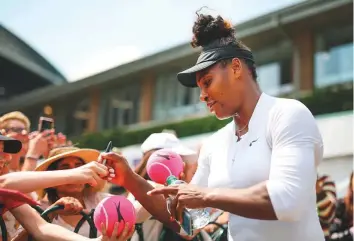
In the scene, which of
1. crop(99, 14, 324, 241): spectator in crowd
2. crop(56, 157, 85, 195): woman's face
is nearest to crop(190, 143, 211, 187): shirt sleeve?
crop(99, 14, 324, 241): spectator in crowd

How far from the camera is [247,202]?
5.89 feet

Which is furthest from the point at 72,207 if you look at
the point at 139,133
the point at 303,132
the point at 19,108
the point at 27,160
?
the point at 19,108

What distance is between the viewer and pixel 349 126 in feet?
31.6

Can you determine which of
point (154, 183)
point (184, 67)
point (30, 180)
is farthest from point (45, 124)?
point (184, 67)

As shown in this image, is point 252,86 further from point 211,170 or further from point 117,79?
point 117,79

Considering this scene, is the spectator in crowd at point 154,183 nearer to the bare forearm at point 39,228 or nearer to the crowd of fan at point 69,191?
the crowd of fan at point 69,191

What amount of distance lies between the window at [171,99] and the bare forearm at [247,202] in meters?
16.1

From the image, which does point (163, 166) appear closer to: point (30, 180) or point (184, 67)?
point (30, 180)

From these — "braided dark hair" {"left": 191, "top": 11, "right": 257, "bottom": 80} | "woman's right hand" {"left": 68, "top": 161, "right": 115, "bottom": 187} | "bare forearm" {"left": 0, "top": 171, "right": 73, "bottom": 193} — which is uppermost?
"braided dark hair" {"left": 191, "top": 11, "right": 257, "bottom": 80}

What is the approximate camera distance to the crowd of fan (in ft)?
8.34

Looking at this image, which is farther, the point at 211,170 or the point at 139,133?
the point at 139,133

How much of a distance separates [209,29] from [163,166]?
78 centimetres

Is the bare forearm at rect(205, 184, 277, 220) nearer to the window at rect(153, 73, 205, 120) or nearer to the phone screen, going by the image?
the phone screen

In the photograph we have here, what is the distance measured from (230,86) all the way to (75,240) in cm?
100
